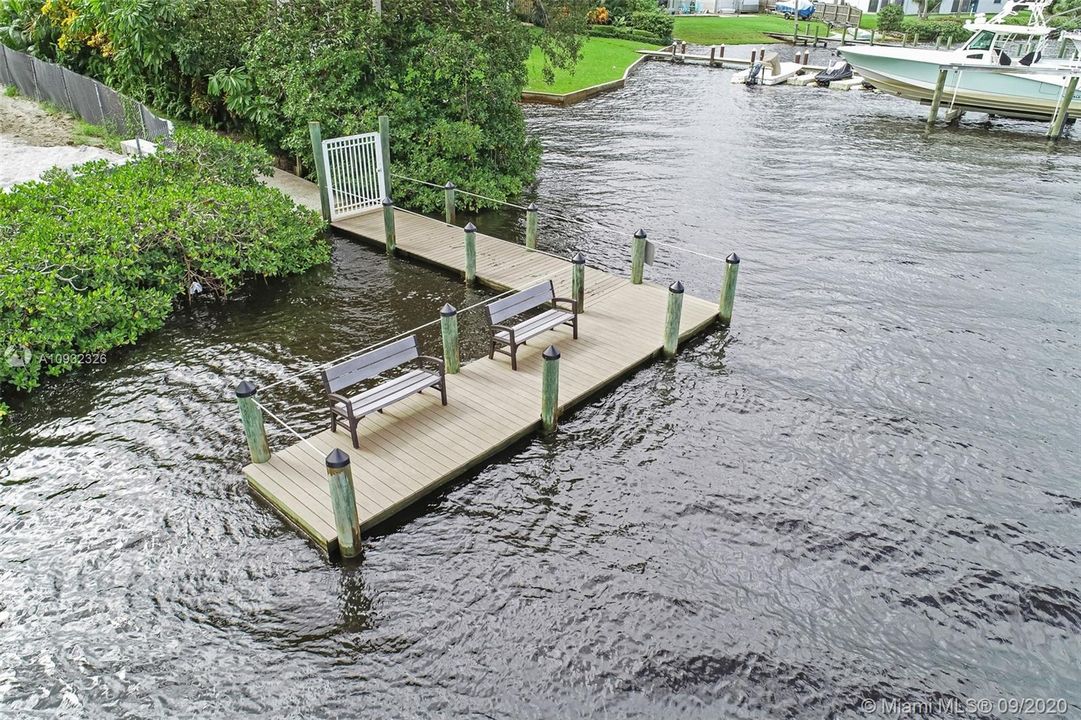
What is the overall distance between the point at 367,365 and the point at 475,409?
168 centimetres

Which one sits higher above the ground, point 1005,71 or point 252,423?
point 1005,71

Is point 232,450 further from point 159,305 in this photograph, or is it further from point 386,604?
point 159,305

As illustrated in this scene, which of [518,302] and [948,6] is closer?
[518,302]

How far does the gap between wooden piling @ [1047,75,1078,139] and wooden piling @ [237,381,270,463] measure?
3541 cm

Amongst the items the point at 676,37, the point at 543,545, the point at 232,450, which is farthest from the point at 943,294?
the point at 676,37

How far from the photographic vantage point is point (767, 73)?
4459 centimetres

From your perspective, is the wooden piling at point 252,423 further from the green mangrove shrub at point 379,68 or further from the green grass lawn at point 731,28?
the green grass lawn at point 731,28

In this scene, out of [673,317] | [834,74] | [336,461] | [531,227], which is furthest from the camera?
[834,74]

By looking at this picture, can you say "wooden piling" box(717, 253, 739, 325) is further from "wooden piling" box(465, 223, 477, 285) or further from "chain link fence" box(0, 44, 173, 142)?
"chain link fence" box(0, 44, 173, 142)

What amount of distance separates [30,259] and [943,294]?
1783 cm

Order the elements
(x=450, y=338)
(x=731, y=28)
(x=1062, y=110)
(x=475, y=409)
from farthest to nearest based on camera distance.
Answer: (x=731, y=28), (x=1062, y=110), (x=450, y=338), (x=475, y=409)

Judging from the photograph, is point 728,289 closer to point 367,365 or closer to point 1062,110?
point 367,365

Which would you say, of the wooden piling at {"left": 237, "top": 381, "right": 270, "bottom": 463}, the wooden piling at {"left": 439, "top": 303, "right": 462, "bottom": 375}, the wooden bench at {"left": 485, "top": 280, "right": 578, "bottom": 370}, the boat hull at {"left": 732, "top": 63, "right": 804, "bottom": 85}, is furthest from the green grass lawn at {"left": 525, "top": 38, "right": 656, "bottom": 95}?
the wooden piling at {"left": 237, "top": 381, "right": 270, "bottom": 463}

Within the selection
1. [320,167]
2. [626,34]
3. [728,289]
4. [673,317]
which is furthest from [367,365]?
[626,34]
